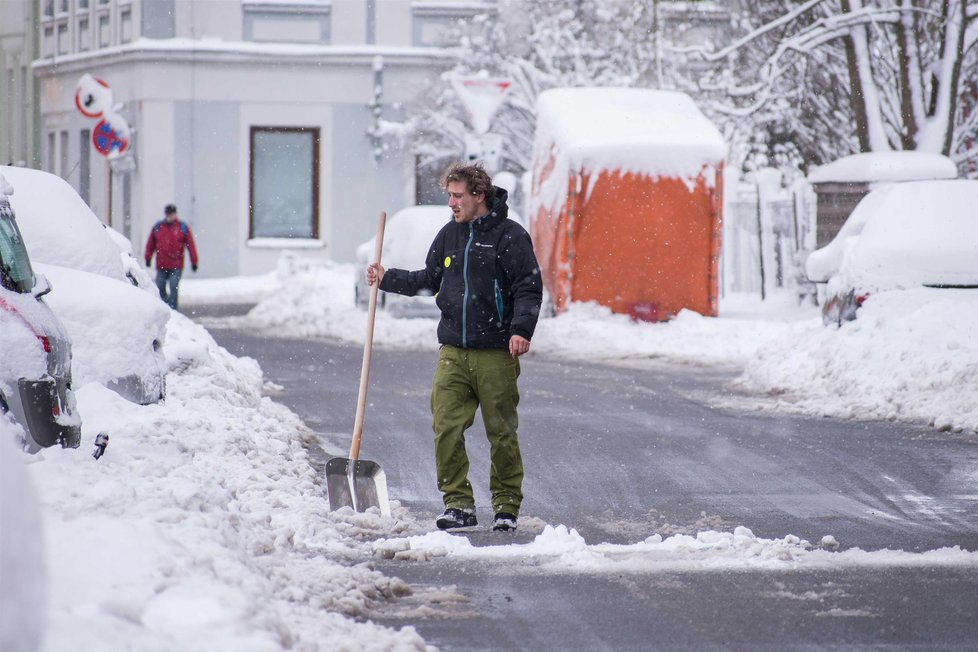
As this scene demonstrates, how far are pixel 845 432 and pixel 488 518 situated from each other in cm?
417

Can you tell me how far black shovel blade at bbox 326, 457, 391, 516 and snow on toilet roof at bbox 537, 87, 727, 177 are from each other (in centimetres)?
1342

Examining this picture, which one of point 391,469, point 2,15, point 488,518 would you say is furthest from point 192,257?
point 2,15

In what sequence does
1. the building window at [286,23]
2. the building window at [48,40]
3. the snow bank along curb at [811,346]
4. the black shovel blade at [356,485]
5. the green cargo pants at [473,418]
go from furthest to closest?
the building window at [48,40]
the building window at [286,23]
the snow bank along curb at [811,346]
the black shovel blade at [356,485]
the green cargo pants at [473,418]

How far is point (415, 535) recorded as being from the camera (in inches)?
296

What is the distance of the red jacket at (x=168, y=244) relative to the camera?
A: 2295 cm

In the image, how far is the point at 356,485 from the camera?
317 inches

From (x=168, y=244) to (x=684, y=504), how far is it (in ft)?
50.8

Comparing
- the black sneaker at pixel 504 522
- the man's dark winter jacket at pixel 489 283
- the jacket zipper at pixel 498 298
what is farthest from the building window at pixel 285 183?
the black sneaker at pixel 504 522

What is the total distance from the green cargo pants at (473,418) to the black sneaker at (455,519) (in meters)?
0.03

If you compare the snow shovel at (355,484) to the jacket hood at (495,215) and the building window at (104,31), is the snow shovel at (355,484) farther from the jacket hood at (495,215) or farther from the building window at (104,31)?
the building window at (104,31)

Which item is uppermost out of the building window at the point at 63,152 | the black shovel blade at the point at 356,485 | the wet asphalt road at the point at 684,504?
the building window at the point at 63,152

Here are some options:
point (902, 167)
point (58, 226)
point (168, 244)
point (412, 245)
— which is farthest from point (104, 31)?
point (58, 226)

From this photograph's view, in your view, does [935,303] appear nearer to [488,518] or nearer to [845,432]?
[845,432]

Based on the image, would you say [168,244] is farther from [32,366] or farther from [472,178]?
[32,366]
